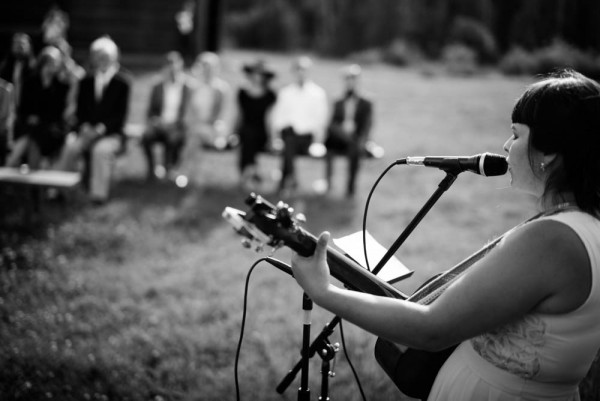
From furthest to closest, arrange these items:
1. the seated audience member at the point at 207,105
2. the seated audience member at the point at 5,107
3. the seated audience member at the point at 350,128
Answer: the seated audience member at the point at 207,105 < the seated audience member at the point at 350,128 < the seated audience member at the point at 5,107

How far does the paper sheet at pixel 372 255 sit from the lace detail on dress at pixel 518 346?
622 mm

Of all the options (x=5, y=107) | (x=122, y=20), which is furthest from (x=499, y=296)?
(x=122, y=20)

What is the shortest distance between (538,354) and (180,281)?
4.37m

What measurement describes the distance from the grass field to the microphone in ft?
6.69

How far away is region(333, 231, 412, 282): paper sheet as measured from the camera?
2.49 m

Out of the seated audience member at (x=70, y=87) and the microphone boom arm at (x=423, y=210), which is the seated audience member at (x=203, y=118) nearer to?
the seated audience member at (x=70, y=87)

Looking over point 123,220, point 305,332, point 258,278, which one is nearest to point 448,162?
point 305,332

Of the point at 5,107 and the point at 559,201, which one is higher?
the point at 559,201

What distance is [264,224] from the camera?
68.7 inches

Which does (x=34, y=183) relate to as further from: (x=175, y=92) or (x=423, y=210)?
(x=423, y=210)

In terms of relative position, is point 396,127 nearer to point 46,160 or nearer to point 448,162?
point 46,160

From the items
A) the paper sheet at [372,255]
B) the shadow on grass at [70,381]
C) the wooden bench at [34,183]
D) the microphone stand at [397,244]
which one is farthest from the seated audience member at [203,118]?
the microphone stand at [397,244]

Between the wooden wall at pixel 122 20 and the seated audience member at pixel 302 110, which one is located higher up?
the wooden wall at pixel 122 20

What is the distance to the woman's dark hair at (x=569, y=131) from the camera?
5.72 ft
